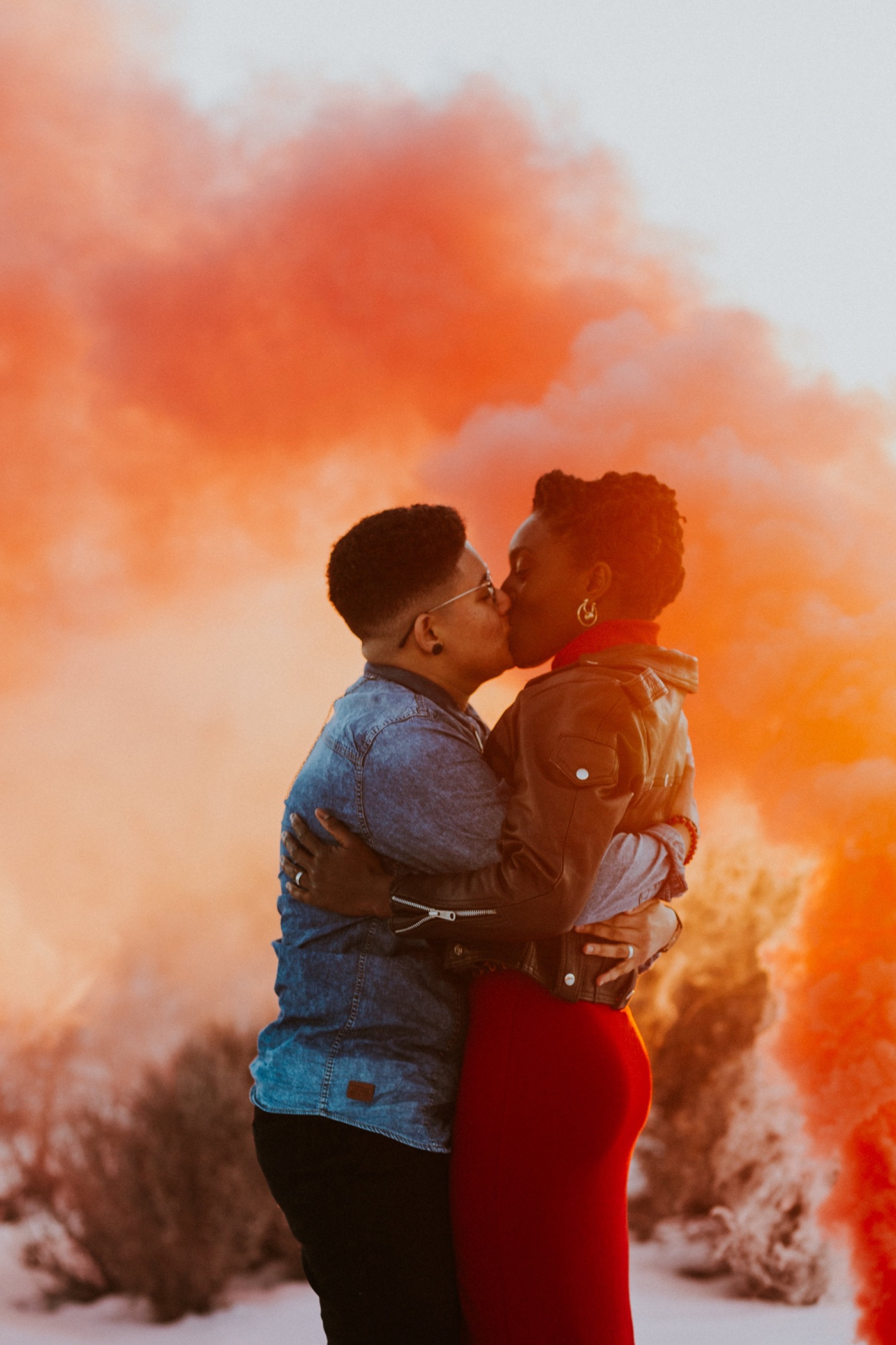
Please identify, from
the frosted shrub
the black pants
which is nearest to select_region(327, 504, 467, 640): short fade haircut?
the black pants

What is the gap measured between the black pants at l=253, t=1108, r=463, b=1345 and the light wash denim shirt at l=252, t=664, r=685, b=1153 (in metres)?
0.04

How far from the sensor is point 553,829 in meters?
1.86

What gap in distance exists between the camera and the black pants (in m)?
1.88

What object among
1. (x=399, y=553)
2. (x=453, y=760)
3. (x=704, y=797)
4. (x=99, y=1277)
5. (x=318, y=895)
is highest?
(x=704, y=797)

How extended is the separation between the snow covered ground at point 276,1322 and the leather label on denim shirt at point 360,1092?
7.04m

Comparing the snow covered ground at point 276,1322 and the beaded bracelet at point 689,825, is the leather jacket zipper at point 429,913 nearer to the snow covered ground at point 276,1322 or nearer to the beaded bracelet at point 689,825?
the beaded bracelet at point 689,825

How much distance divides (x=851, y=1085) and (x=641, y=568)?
6.51 m

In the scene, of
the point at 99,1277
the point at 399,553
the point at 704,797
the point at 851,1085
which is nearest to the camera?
the point at 399,553

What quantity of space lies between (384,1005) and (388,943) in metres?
0.12

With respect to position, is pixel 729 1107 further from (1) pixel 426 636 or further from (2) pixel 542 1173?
(1) pixel 426 636

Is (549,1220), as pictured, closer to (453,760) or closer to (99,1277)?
(453,760)

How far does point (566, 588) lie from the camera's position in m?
2.35

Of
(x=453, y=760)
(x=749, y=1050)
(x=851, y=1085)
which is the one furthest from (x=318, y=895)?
(x=749, y=1050)

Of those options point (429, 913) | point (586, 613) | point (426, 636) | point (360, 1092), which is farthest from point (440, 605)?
point (360, 1092)
